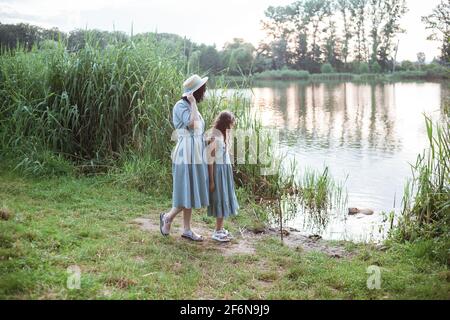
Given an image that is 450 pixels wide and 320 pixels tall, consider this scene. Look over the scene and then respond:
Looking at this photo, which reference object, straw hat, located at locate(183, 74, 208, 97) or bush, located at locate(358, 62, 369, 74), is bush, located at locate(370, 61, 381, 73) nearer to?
bush, located at locate(358, 62, 369, 74)

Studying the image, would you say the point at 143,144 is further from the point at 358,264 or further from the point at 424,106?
the point at 424,106

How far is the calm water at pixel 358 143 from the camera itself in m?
6.32

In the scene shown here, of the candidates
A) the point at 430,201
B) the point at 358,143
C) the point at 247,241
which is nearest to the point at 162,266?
the point at 247,241

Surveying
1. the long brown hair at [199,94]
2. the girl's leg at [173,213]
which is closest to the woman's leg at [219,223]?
the girl's leg at [173,213]

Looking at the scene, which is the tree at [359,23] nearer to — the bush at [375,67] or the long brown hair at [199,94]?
the bush at [375,67]

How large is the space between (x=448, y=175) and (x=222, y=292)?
2.66 meters

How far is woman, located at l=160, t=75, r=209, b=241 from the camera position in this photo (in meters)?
4.08

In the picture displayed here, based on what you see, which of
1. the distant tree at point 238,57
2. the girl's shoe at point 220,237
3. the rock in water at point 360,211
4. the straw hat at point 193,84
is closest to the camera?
the straw hat at point 193,84

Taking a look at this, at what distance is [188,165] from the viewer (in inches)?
163

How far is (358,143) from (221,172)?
8.61 m

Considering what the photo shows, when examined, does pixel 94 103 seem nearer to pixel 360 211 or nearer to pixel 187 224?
pixel 187 224

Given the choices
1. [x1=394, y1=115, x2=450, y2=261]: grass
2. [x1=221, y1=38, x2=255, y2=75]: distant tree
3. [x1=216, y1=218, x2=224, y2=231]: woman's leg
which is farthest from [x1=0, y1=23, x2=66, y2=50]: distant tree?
[x1=394, y1=115, x2=450, y2=261]: grass

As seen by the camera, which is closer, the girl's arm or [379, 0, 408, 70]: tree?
the girl's arm
